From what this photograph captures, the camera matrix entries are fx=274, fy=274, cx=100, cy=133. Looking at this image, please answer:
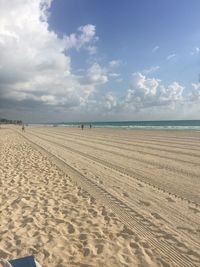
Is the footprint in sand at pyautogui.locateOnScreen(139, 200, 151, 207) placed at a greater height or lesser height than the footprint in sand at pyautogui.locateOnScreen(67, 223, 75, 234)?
greater

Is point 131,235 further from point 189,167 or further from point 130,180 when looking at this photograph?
point 189,167

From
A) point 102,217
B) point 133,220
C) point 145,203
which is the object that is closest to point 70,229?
point 102,217

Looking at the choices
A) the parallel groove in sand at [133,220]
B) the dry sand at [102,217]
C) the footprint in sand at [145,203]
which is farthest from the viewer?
the footprint in sand at [145,203]

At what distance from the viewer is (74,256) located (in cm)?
462

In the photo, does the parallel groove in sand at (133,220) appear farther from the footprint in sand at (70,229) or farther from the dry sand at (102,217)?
the footprint in sand at (70,229)

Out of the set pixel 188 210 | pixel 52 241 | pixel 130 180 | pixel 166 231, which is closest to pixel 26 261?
pixel 52 241

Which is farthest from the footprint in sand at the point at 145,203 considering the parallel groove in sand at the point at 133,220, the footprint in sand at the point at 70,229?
the footprint in sand at the point at 70,229

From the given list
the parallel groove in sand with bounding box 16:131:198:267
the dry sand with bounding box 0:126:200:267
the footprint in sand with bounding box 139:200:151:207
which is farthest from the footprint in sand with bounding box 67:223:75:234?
the footprint in sand with bounding box 139:200:151:207

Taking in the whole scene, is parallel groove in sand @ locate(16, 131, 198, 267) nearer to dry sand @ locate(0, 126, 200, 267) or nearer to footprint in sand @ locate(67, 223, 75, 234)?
dry sand @ locate(0, 126, 200, 267)

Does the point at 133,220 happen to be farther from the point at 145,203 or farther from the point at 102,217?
the point at 145,203

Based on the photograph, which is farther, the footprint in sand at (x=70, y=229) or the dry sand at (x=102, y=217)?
the footprint in sand at (x=70, y=229)

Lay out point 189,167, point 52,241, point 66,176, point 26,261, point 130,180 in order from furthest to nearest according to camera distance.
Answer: point 189,167, point 66,176, point 130,180, point 52,241, point 26,261

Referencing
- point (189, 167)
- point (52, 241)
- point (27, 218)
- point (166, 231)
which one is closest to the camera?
point (52, 241)

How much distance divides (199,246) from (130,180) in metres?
5.11
